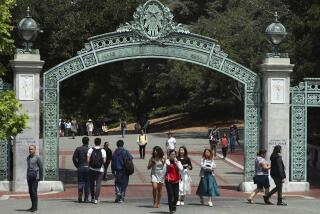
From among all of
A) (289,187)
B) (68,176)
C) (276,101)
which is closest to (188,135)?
(68,176)

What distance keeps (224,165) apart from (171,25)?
462 inches

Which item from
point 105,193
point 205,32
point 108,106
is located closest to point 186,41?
point 105,193

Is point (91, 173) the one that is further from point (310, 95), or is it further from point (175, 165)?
point (310, 95)

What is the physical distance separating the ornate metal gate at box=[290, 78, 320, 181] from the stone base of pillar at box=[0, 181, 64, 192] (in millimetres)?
6705

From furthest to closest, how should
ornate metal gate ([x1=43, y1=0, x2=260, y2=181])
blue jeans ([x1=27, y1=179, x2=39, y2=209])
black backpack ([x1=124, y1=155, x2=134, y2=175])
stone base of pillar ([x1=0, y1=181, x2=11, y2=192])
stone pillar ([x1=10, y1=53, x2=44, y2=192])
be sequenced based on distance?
ornate metal gate ([x1=43, y1=0, x2=260, y2=181]), stone base of pillar ([x1=0, y1=181, x2=11, y2=192]), stone pillar ([x1=10, y1=53, x2=44, y2=192]), black backpack ([x1=124, y1=155, x2=134, y2=175]), blue jeans ([x1=27, y1=179, x2=39, y2=209])

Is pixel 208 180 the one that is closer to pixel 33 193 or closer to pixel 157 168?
pixel 157 168

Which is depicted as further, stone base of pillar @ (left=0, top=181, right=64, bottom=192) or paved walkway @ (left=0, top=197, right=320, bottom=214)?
stone base of pillar @ (left=0, top=181, right=64, bottom=192)

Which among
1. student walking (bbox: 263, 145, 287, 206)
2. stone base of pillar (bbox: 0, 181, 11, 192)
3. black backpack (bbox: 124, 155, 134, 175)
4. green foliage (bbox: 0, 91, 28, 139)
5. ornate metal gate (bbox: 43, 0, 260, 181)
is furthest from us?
ornate metal gate (bbox: 43, 0, 260, 181)

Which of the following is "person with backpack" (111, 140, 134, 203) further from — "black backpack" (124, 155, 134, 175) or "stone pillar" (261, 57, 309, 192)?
"stone pillar" (261, 57, 309, 192)

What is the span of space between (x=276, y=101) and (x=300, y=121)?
1028 millimetres

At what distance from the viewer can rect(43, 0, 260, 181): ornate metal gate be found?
848 inches

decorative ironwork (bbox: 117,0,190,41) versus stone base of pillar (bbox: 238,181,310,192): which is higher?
decorative ironwork (bbox: 117,0,190,41)

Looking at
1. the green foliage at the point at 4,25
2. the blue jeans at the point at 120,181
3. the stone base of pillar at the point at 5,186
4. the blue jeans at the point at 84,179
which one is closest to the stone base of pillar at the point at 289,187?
the blue jeans at the point at 120,181

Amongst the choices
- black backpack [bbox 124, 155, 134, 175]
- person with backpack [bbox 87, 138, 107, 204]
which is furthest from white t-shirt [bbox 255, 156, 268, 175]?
person with backpack [bbox 87, 138, 107, 204]
